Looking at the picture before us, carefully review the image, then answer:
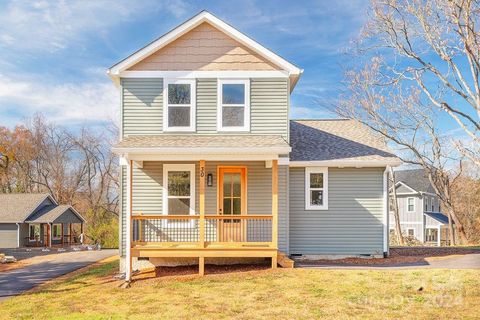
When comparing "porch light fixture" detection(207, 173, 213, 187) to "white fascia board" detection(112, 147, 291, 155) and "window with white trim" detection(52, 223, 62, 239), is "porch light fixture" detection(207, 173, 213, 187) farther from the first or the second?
"window with white trim" detection(52, 223, 62, 239)

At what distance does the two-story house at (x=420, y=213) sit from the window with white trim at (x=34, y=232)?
103ft

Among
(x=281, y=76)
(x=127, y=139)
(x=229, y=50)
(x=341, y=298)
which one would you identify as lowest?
(x=341, y=298)

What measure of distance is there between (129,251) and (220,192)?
3.39 meters

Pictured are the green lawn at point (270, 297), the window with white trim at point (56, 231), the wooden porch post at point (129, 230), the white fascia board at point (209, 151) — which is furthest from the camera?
the window with white trim at point (56, 231)

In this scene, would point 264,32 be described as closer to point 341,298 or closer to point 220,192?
point 220,192

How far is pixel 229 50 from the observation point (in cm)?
1387

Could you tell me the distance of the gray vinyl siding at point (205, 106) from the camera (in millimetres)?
13734

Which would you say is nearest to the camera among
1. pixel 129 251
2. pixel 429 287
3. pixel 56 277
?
pixel 429 287

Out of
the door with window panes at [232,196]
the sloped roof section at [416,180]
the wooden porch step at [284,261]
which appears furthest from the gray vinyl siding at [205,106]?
the sloped roof section at [416,180]

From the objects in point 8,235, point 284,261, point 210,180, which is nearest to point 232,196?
point 210,180

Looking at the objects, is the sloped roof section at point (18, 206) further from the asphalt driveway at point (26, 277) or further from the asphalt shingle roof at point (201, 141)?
the asphalt shingle roof at point (201, 141)

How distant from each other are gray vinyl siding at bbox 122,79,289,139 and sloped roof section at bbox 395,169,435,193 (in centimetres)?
3321

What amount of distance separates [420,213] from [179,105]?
1378 inches

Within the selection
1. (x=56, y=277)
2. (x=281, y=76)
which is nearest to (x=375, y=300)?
(x=281, y=76)
